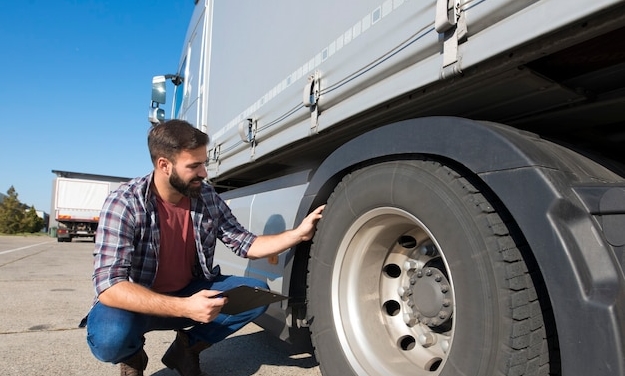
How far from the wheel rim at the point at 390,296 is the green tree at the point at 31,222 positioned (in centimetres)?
3704

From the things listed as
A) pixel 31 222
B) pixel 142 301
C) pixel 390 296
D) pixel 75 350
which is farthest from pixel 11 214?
pixel 390 296

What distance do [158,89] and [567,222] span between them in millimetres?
5347

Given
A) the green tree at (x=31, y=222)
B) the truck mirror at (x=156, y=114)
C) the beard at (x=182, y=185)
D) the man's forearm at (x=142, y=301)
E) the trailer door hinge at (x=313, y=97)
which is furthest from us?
the green tree at (x=31, y=222)

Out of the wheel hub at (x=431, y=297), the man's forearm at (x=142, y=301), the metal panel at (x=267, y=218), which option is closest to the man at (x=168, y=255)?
the man's forearm at (x=142, y=301)

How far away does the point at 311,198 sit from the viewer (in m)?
1.92

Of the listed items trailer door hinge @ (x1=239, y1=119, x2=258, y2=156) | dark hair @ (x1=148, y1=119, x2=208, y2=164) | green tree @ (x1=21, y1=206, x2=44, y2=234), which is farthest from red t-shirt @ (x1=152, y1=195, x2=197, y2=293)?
green tree @ (x1=21, y1=206, x2=44, y2=234)

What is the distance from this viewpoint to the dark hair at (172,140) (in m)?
2.09

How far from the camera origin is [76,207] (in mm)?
21188

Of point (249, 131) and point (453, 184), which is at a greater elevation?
point (249, 131)

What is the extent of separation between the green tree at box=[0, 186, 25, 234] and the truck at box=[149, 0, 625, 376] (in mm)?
35623

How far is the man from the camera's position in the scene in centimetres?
182

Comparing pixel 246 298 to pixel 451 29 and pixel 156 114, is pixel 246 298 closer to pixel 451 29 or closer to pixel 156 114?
pixel 451 29

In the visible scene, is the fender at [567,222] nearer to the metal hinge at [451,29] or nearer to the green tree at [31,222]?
the metal hinge at [451,29]

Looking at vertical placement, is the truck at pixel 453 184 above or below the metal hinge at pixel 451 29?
below
